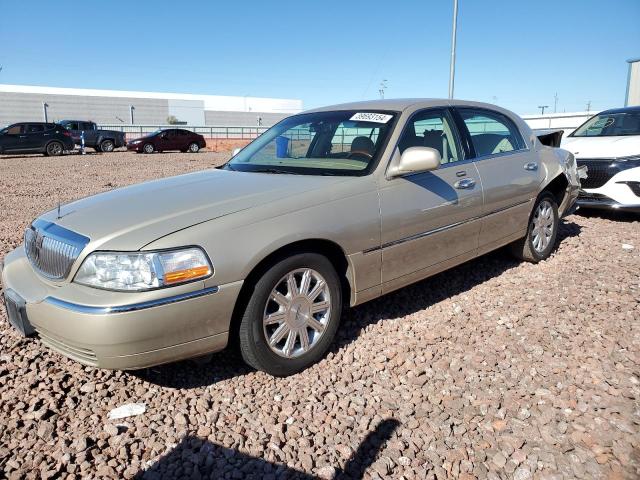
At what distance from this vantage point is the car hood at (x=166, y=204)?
103 inches

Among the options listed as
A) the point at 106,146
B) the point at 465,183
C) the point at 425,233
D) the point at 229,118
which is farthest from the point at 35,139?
the point at 229,118

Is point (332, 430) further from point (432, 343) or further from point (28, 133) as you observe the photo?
point (28, 133)

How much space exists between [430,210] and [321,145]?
101cm

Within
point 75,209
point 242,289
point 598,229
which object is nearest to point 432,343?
point 242,289

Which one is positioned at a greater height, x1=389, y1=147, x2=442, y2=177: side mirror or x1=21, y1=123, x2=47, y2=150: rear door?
x1=21, y1=123, x2=47, y2=150: rear door

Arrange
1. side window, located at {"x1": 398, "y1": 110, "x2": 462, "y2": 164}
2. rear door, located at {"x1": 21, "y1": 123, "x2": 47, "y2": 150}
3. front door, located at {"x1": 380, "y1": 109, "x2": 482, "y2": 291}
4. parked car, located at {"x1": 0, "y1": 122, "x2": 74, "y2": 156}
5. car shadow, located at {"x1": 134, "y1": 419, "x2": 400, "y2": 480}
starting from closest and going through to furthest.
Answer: car shadow, located at {"x1": 134, "y1": 419, "x2": 400, "y2": 480} < front door, located at {"x1": 380, "y1": 109, "x2": 482, "y2": 291} < side window, located at {"x1": 398, "y1": 110, "x2": 462, "y2": 164} < parked car, located at {"x1": 0, "y1": 122, "x2": 74, "y2": 156} < rear door, located at {"x1": 21, "y1": 123, "x2": 47, "y2": 150}

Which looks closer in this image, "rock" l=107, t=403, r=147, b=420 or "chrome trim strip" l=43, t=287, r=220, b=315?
"chrome trim strip" l=43, t=287, r=220, b=315

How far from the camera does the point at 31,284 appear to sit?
285 cm

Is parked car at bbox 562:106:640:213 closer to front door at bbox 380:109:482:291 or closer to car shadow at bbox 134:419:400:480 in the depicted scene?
front door at bbox 380:109:482:291

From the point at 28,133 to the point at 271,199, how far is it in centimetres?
2236

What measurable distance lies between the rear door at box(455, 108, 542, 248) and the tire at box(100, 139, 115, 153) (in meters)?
25.2

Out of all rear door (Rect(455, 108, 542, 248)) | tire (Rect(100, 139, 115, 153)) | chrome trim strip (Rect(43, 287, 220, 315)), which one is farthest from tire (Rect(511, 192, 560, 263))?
tire (Rect(100, 139, 115, 153))

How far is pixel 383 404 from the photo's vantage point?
282 cm

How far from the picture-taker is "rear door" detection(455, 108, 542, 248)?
4.29 m
